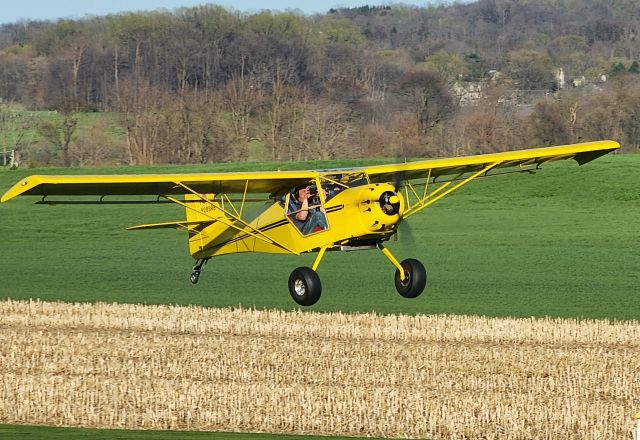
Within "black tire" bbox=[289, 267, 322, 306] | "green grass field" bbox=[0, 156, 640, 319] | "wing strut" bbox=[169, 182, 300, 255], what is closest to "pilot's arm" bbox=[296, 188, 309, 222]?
"wing strut" bbox=[169, 182, 300, 255]

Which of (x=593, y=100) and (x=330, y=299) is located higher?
(x=593, y=100)

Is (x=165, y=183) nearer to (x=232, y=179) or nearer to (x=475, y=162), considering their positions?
(x=232, y=179)

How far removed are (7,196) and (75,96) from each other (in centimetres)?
9797

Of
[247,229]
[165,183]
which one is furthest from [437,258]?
[165,183]

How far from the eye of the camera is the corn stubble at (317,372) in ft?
72.4

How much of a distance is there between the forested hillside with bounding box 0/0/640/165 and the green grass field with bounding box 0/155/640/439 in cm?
1027

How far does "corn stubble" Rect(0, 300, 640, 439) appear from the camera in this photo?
22.1 meters

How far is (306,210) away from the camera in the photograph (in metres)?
26.6

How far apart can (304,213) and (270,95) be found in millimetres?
79755

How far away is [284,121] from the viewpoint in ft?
303

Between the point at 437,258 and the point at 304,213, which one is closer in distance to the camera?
the point at 304,213

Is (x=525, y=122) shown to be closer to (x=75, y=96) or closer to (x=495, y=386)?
(x=75, y=96)

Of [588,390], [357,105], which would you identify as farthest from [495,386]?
[357,105]

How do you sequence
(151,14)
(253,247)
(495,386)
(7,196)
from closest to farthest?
(7,196) < (495,386) < (253,247) < (151,14)
